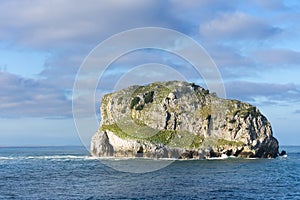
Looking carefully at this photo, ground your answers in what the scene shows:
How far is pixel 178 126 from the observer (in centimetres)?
17738

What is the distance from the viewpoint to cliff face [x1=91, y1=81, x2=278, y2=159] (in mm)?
162125

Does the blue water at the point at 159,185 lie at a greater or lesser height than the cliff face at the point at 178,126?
lesser

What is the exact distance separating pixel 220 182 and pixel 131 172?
29106 millimetres

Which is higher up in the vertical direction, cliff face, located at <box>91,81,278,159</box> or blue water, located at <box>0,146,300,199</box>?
cliff face, located at <box>91,81,278,159</box>

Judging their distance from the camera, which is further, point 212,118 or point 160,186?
point 212,118

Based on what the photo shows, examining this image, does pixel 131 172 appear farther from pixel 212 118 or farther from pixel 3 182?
pixel 212 118

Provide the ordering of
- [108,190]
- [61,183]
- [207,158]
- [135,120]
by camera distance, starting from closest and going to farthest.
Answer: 1. [108,190]
2. [61,183]
3. [207,158]
4. [135,120]

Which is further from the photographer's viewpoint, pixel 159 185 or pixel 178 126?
pixel 178 126

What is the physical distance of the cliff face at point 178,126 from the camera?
532 ft

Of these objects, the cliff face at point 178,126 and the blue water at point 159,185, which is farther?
the cliff face at point 178,126

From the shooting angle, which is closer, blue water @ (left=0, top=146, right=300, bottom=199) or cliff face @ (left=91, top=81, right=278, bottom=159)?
blue water @ (left=0, top=146, right=300, bottom=199)

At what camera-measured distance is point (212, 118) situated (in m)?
174

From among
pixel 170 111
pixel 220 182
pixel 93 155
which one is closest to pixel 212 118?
pixel 170 111

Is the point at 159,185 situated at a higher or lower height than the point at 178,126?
lower
